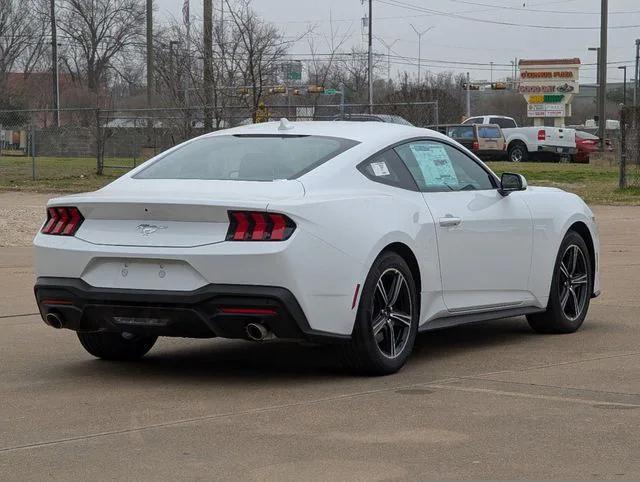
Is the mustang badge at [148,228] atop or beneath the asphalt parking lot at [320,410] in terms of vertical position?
atop

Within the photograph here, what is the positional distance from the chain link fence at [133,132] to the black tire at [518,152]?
7403 mm

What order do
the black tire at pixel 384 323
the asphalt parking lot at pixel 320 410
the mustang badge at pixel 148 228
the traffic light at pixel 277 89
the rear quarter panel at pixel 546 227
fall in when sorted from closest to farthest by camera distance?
the asphalt parking lot at pixel 320 410, the mustang badge at pixel 148 228, the black tire at pixel 384 323, the rear quarter panel at pixel 546 227, the traffic light at pixel 277 89

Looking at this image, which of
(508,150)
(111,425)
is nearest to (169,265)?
(111,425)

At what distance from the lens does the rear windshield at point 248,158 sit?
A: 7627 millimetres

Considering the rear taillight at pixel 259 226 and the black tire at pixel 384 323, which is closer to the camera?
the rear taillight at pixel 259 226

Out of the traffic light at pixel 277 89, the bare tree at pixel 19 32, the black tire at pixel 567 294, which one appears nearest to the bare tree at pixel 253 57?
the traffic light at pixel 277 89

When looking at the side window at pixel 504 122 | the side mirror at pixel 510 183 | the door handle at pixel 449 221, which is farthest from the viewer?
the side window at pixel 504 122

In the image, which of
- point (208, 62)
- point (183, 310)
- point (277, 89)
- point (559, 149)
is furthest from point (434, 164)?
point (559, 149)

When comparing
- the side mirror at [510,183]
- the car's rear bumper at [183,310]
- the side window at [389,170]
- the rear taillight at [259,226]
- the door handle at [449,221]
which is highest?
the side window at [389,170]

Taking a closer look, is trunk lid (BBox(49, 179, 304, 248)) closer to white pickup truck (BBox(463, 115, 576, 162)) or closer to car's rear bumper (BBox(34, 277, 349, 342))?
car's rear bumper (BBox(34, 277, 349, 342))

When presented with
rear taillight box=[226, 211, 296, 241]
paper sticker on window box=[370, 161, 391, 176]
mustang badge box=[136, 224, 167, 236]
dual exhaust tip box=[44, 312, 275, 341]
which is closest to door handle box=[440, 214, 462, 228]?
paper sticker on window box=[370, 161, 391, 176]

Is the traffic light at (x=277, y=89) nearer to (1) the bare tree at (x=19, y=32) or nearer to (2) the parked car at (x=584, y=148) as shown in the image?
(2) the parked car at (x=584, y=148)

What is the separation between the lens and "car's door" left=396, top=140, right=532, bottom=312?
26.8 ft

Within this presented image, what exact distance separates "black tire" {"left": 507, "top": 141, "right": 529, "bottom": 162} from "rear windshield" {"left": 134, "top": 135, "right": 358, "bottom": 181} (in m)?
41.3
